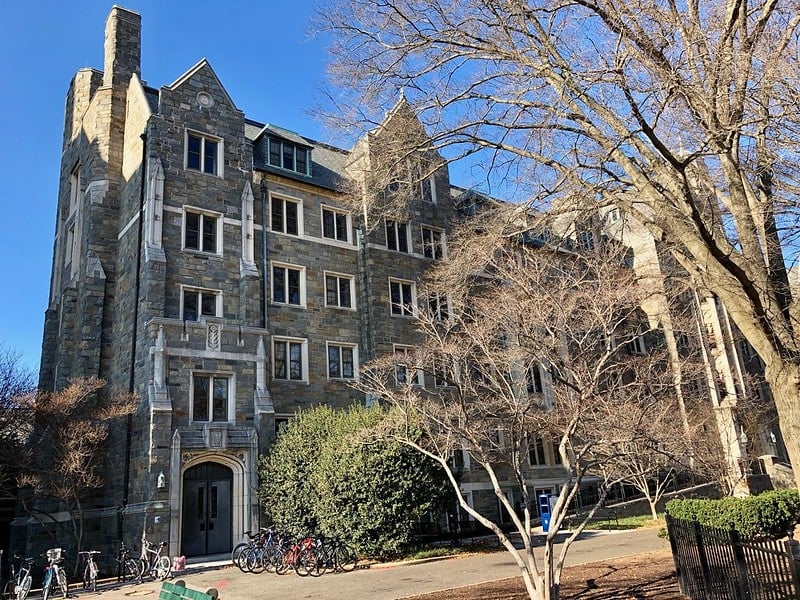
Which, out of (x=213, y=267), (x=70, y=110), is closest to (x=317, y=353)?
(x=213, y=267)

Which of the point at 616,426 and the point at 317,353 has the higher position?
the point at 317,353

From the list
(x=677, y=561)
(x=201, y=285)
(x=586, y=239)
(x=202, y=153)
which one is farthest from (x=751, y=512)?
(x=202, y=153)

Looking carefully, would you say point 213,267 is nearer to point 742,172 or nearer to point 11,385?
point 11,385

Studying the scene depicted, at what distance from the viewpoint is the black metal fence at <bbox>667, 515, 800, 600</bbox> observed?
6.40 meters

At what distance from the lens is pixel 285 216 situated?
25000 millimetres

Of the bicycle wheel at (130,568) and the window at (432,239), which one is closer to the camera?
the bicycle wheel at (130,568)

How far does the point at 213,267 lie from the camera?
22547 mm

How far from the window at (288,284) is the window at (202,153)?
4347 millimetres

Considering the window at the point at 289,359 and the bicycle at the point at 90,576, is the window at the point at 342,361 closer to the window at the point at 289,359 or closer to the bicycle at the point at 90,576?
the window at the point at 289,359

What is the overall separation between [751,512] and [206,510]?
15.5 m

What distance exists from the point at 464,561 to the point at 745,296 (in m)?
10.3

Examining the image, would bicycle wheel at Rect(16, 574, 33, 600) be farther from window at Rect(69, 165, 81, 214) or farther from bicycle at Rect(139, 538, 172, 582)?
window at Rect(69, 165, 81, 214)

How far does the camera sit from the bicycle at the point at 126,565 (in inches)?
671

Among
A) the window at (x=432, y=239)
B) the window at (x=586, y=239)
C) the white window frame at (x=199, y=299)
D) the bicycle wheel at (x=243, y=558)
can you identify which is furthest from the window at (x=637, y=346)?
the bicycle wheel at (x=243, y=558)
